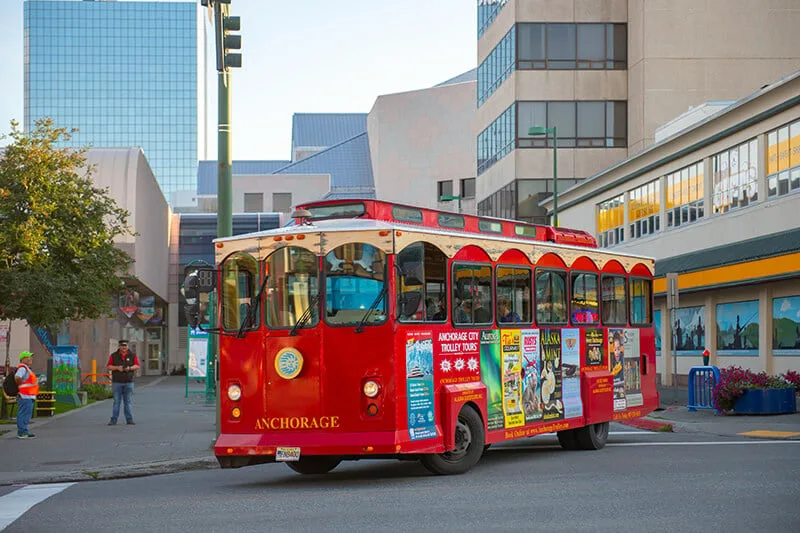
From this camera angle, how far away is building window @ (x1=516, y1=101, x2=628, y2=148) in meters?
55.4

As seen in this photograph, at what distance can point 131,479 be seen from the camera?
16125mm

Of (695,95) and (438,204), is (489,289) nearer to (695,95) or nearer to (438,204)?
(695,95)

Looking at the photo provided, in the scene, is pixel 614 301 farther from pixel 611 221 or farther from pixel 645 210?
pixel 611 221

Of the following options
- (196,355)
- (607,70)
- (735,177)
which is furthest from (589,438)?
(607,70)

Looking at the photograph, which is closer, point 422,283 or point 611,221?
point 422,283

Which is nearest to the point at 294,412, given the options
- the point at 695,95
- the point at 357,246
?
the point at 357,246

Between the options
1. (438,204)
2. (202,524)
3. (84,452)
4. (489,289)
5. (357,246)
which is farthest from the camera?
(438,204)

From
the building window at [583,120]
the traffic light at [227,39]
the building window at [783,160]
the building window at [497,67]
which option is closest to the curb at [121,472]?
the traffic light at [227,39]

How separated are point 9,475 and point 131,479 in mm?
1752

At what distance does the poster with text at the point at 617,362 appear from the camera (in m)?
18.9

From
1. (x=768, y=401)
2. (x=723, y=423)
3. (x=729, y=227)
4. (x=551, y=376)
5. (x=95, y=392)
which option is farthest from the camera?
(x=95, y=392)

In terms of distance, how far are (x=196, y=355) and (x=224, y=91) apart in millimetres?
24222

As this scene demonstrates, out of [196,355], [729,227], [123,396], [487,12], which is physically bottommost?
[123,396]

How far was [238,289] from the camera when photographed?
1455 cm
